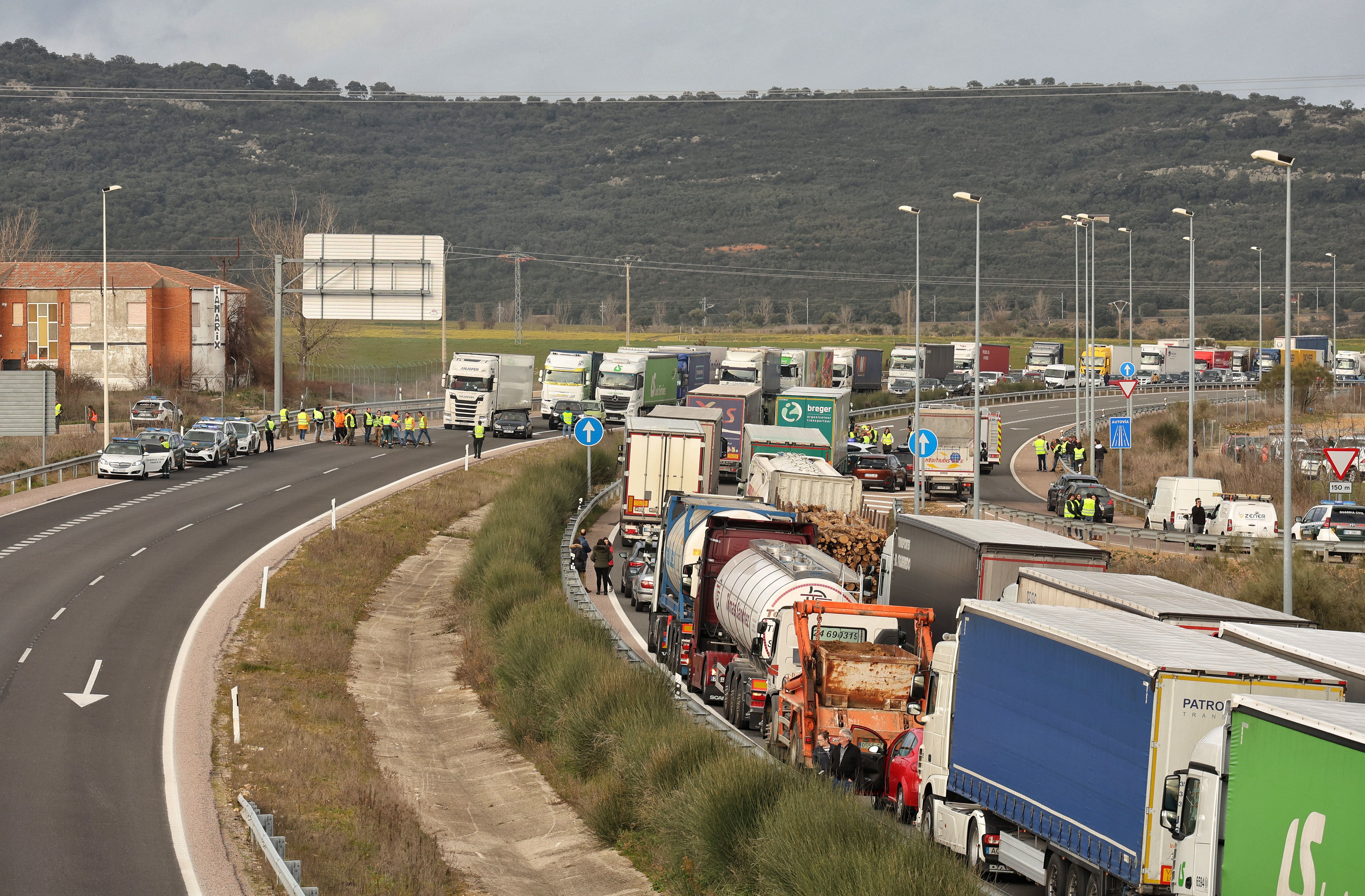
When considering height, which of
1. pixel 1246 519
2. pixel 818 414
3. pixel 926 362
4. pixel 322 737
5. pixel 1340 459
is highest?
pixel 926 362

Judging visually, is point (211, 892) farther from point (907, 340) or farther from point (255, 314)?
point (907, 340)

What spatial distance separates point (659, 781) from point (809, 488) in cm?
1897

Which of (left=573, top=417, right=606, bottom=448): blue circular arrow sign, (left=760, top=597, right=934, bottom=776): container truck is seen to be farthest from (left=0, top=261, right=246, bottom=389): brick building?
(left=760, top=597, right=934, bottom=776): container truck

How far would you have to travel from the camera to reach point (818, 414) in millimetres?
50781

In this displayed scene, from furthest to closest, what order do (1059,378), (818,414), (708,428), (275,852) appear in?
(1059,378) → (818,414) → (708,428) → (275,852)

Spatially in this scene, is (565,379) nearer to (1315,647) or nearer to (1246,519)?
(1246,519)

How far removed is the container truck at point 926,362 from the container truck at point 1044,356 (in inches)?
464

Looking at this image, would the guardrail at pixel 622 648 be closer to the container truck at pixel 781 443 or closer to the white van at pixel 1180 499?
the container truck at pixel 781 443

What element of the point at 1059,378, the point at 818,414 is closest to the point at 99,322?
→ the point at 818,414

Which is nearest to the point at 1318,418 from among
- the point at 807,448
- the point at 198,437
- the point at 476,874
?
the point at 807,448

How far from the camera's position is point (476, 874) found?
56.1 ft

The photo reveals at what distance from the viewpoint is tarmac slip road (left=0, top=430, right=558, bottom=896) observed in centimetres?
1617

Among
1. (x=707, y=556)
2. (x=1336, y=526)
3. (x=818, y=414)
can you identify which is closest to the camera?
(x=707, y=556)

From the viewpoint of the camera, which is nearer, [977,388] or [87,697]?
[87,697]
